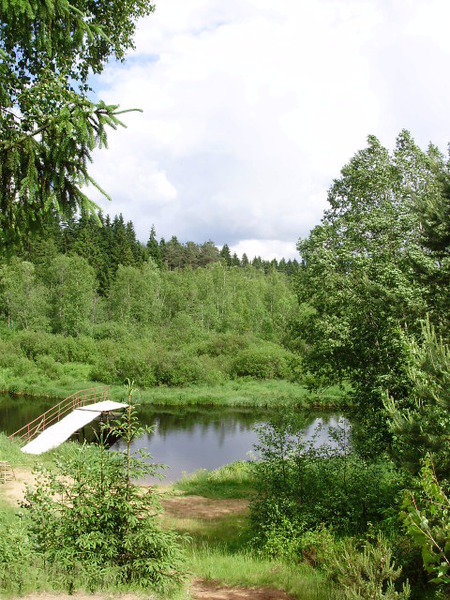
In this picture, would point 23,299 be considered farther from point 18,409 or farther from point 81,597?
point 81,597

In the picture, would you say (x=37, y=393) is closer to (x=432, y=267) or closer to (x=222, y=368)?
(x=222, y=368)

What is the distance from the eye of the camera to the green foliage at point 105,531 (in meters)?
6.14

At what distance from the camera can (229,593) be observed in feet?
26.9

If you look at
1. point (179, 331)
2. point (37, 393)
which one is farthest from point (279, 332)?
point (37, 393)

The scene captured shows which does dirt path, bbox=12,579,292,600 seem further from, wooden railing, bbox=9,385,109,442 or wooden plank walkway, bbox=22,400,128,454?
wooden railing, bbox=9,385,109,442

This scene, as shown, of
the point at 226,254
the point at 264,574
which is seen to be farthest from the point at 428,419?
the point at 226,254

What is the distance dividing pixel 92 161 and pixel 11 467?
583 inches

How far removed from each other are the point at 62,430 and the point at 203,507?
10.2 metres

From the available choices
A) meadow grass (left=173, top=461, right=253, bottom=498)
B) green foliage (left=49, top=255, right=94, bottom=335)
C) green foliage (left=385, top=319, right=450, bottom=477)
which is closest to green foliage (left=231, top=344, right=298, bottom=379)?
green foliage (left=49, top=255, right=94, bottom=335)

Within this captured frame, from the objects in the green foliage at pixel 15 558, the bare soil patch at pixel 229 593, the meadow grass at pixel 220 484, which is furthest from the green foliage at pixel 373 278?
the green foliage at pixel 15 558

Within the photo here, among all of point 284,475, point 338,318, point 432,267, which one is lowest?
point 284,475

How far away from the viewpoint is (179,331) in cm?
6331

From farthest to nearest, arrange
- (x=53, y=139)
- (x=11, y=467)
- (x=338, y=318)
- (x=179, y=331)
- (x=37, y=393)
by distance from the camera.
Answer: (x=179, y=331), (x=37, y=393), (x=11, y=467), (x=338, y=318), (x=53, y=139)

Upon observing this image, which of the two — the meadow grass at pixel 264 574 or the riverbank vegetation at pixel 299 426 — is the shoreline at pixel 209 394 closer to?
the riverbank vegetation at pixel 299 426
